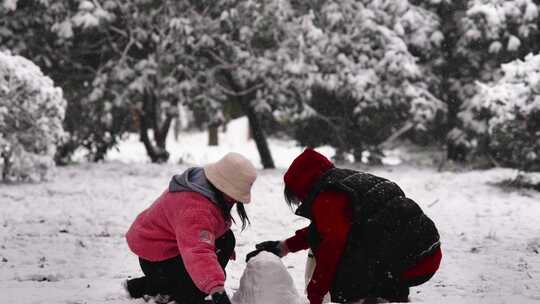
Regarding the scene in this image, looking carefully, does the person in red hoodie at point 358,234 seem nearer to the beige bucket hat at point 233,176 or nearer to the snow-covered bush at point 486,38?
the beige bucket hat at point 233,176

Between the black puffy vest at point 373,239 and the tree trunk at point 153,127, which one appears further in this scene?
the tree trunk at point 153,127

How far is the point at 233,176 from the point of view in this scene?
3.92 m

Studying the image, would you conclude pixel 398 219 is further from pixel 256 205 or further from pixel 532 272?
pixel 256 205

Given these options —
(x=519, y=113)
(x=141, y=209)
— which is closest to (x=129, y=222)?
(x=141, y=209)

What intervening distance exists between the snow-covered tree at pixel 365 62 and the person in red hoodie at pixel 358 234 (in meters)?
9.19

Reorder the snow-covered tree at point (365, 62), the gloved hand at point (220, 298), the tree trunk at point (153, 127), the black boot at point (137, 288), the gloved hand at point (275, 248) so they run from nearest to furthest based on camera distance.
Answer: the gloved hand at point (220, 298) → the black boot at point (137, 288) → the gloved hand at point (275, 248) → the snow-covered tree at point (365, 62) → the tree trunk at point (153, 127)

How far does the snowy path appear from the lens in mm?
4812

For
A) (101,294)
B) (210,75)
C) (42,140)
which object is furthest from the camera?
(210,75)

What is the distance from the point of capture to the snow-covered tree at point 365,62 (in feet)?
43.7

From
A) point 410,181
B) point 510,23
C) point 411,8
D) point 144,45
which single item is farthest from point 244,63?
point 510,23

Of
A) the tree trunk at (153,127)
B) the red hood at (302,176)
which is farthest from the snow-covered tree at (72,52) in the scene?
the red hood at (302,176)

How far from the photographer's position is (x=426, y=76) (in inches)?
585

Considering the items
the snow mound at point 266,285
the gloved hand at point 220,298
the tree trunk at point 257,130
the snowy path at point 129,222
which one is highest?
the gloved hand at point 220,298

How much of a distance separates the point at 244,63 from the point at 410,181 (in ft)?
14.8
